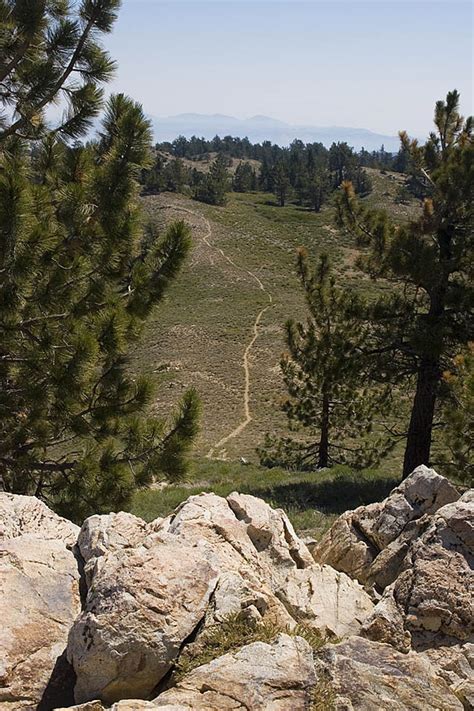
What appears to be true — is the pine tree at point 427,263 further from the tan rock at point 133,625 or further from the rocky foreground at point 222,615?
the tan rock at point 133,625

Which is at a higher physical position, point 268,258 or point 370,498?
point 268,258

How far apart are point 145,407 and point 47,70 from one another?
17.3 feet

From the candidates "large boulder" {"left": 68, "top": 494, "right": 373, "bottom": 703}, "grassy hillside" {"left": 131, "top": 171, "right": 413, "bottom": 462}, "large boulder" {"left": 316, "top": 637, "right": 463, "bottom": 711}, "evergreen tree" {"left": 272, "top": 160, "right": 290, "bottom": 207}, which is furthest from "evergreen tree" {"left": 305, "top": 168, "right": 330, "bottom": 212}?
"large boulder" {"left": 316, "top": 637, "right": 463, "bottom": 711}

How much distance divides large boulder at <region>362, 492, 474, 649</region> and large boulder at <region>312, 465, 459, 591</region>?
594mm

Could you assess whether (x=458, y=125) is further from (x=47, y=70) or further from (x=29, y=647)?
(x=29, y=647)

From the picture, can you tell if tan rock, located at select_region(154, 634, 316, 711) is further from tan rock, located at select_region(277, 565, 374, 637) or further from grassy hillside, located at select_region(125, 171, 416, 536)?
grassy hillside, located at select_region(125, 171, 416, 536)

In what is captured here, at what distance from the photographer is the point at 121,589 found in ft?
14.7

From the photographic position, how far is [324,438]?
2000cm

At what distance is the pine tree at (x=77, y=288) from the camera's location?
26.2ft

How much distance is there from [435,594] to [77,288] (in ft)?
19.1

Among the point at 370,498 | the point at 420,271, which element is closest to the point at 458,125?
the point at 420,271

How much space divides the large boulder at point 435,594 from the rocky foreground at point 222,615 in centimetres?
1

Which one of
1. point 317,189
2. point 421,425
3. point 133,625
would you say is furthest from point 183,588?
point 317,189

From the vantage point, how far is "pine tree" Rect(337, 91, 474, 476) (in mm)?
13461
